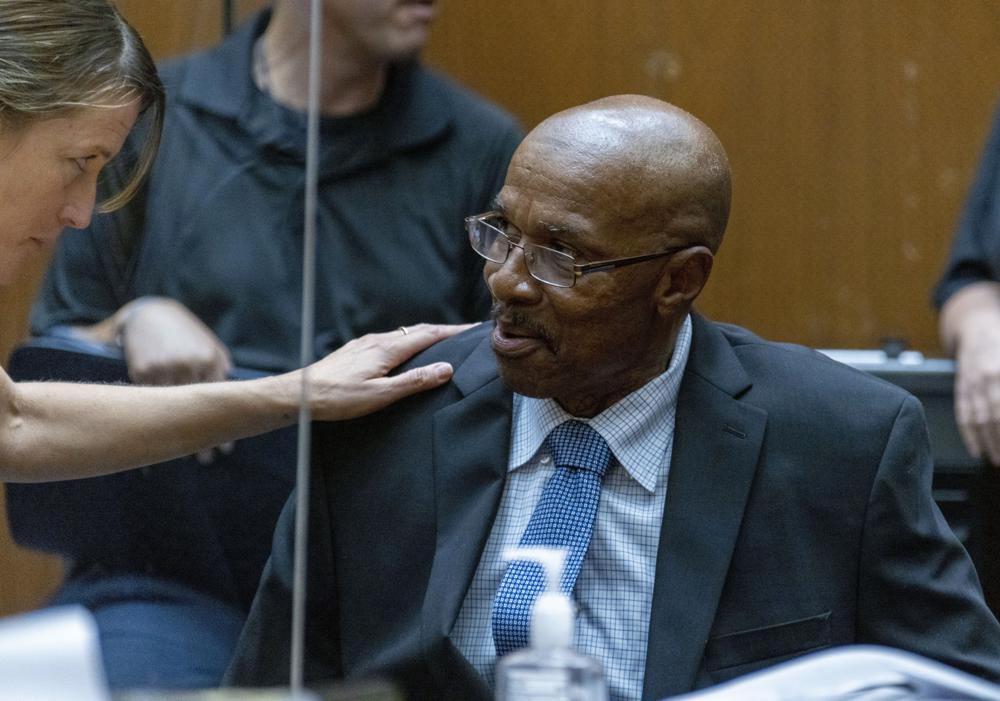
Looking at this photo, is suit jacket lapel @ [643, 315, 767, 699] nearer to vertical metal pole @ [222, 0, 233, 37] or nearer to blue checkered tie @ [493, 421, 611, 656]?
blue checkered tie @ [493, 421, 611, 656]

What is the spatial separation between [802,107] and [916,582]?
3.47 feet

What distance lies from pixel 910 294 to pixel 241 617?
1232mm

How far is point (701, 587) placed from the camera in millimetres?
1656

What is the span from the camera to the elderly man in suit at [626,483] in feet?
5.43

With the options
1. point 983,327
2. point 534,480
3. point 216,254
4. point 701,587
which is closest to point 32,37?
point 216,254

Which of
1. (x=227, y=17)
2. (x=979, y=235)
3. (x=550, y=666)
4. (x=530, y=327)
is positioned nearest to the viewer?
(x=550, y=666)

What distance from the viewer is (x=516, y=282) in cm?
172

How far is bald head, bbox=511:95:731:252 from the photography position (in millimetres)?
1691

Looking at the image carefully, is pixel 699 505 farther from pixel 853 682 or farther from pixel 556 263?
pixel 853 682

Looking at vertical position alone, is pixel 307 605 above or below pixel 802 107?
below

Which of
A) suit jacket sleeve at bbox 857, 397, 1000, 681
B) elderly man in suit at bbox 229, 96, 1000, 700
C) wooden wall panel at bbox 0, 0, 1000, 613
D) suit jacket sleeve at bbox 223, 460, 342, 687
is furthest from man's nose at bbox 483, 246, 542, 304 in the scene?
wooden wall panel at bbox 0, 0, 1000, 613

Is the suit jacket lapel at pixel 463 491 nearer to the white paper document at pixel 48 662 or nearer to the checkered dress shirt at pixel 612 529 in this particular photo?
the checkered dress shirt at pixel 612 529

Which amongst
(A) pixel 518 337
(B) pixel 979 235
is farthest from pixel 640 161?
(B) pixel 979 235

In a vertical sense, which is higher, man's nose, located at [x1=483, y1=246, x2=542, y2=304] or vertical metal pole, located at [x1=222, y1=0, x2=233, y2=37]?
vertical metal pole, located at [x1=222, y1=0, x2=233, y2=37]
